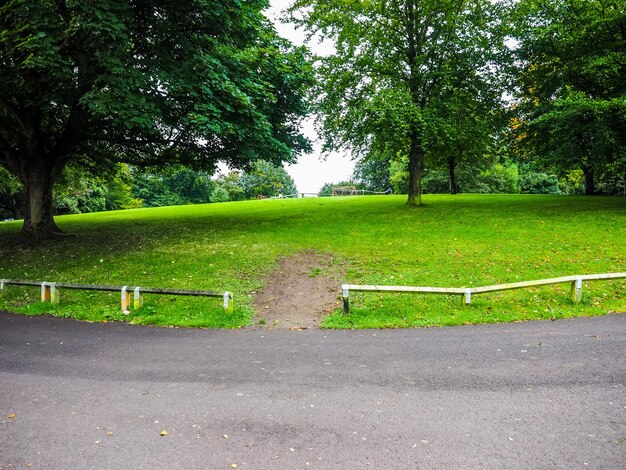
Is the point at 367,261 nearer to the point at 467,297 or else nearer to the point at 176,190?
the point at 467,297

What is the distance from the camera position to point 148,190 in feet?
246

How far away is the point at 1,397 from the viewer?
5.20 metres

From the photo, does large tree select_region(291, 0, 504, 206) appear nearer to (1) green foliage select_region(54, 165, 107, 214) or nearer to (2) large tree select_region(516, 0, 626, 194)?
(2) large tree select_region(516, 0, 626, 194)

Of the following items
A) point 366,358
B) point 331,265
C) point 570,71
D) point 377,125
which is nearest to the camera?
point 366,358

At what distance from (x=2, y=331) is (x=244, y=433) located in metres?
6.94

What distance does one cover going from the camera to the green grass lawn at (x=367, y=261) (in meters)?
9.02

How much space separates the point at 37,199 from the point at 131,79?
752cm

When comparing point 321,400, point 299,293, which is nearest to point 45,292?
point 299,293

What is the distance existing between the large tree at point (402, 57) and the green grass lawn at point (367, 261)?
545 centimetres

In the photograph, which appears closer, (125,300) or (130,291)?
(125,300)

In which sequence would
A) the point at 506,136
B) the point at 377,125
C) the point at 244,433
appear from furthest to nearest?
the point at 506,136 < the point at 377,125 < the point at 244,433

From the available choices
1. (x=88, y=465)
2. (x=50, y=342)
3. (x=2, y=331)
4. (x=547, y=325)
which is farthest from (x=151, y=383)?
(x=547, y=325)

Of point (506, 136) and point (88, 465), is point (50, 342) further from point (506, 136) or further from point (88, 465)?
point (506, 136)

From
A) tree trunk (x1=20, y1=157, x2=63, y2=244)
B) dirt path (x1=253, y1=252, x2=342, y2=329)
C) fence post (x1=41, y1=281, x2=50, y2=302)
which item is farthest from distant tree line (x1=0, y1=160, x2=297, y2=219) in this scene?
dirt path (x1=253, y1=252, x2=342, y2=329)
